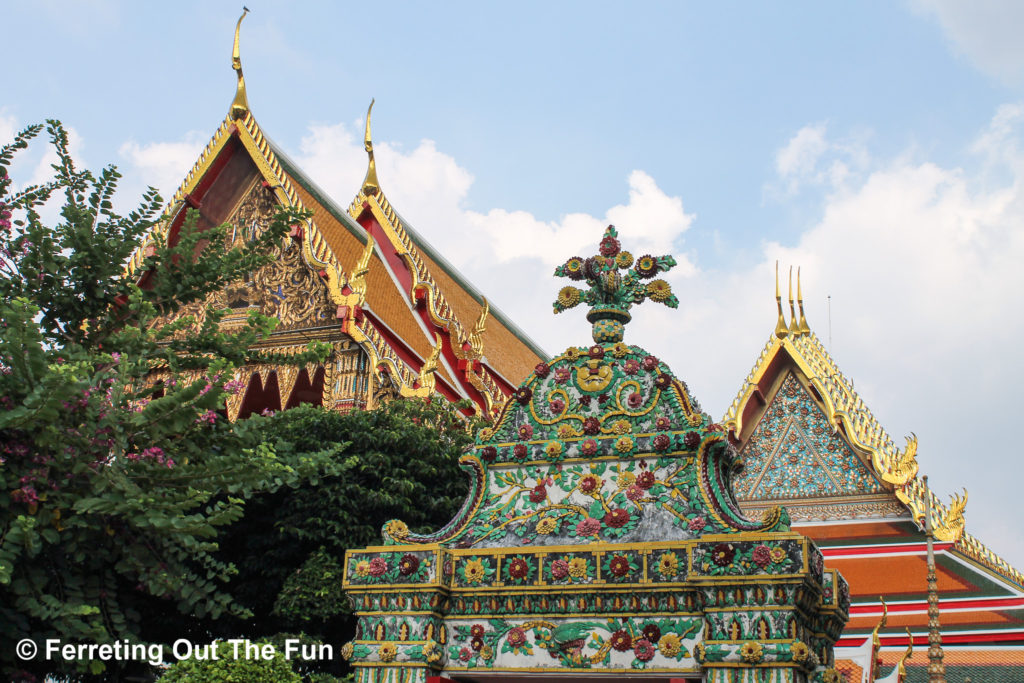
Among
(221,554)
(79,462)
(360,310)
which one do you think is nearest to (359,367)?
(360,310)

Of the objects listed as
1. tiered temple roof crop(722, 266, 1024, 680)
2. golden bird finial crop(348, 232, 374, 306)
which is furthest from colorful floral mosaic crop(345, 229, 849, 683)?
tiered temple roof crop(722, 266, 1024, 680)

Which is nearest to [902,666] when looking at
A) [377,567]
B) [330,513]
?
[377,567]

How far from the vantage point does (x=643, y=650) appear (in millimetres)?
5355

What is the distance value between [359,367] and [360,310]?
73 centimetres

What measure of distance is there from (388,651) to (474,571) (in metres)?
0.61

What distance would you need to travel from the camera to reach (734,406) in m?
15.9

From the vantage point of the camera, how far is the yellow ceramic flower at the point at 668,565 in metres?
5.41

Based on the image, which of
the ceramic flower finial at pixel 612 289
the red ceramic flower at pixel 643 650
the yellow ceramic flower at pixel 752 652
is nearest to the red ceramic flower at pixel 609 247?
the ceramic flower finial at pixel 612 289

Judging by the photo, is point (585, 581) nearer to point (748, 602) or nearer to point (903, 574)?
point (748, 602)

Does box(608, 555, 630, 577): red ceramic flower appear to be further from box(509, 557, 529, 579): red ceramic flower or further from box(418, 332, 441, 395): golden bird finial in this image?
box(418, 332, 441, 395): golden bird finial

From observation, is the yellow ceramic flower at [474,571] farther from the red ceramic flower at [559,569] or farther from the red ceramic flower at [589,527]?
the red ceramic flower at [589,527]

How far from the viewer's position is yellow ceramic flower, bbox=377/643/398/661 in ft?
18.9

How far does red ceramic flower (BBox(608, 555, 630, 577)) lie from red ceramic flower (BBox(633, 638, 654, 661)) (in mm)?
338

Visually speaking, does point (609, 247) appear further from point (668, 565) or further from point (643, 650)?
point (643, 650)
